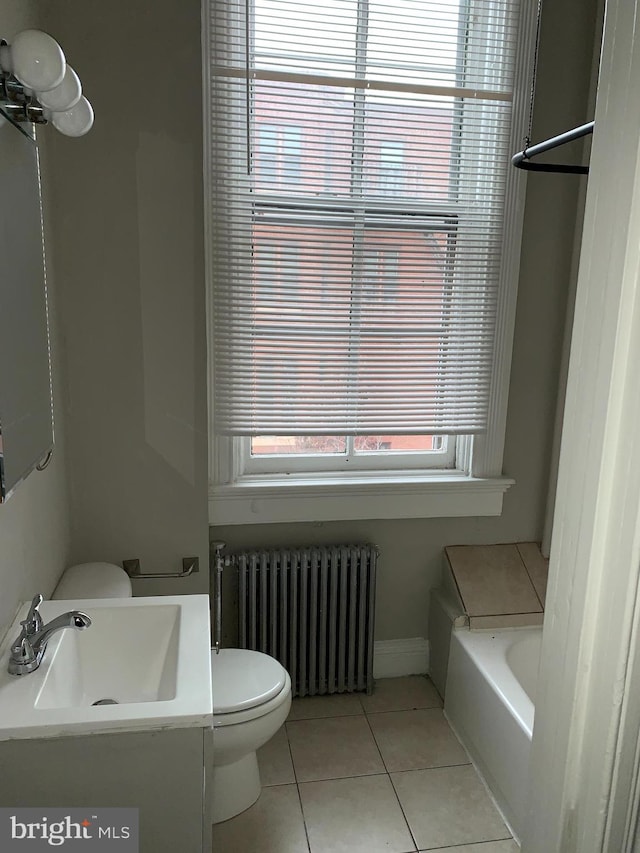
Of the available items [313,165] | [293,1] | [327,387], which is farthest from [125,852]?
[293,1]

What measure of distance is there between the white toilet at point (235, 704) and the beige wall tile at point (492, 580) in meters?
0.91

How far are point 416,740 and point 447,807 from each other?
325 millimetres

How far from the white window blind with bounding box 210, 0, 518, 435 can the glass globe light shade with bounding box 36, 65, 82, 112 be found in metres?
1.07

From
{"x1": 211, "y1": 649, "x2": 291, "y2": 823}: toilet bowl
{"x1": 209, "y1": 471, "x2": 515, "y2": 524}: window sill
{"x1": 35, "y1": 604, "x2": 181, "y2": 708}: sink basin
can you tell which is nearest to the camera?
{"x1": 35, "y1": 604, "x2": 181, "y2": 708}: sink basin

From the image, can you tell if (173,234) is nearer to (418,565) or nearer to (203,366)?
(203,366)

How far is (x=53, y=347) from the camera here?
6.81ft

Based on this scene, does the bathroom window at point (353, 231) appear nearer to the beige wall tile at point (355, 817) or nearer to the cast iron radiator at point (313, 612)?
the cast iron radiator at point (313, 612)

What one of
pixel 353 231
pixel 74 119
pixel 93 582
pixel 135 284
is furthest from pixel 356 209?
pixel 93 582

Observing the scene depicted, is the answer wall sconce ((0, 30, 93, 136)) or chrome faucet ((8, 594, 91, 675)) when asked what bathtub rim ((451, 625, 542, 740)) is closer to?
chrome faucet ((8, 594, 91, 675))

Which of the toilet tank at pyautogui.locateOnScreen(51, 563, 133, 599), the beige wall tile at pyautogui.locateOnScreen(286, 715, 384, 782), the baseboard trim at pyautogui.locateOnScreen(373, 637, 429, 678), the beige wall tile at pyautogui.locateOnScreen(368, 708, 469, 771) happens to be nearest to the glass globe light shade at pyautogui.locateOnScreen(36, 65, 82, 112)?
the toilet tank at pyautogui.locateOnScreen(51, 563, 133, 599)

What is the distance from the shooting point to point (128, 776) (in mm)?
1288

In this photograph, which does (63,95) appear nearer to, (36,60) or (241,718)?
(36,60)

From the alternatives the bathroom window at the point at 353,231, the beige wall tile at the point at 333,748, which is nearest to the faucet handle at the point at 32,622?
the bathroom window at the point at 353,231

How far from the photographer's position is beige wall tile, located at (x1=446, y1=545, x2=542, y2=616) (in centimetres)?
265
